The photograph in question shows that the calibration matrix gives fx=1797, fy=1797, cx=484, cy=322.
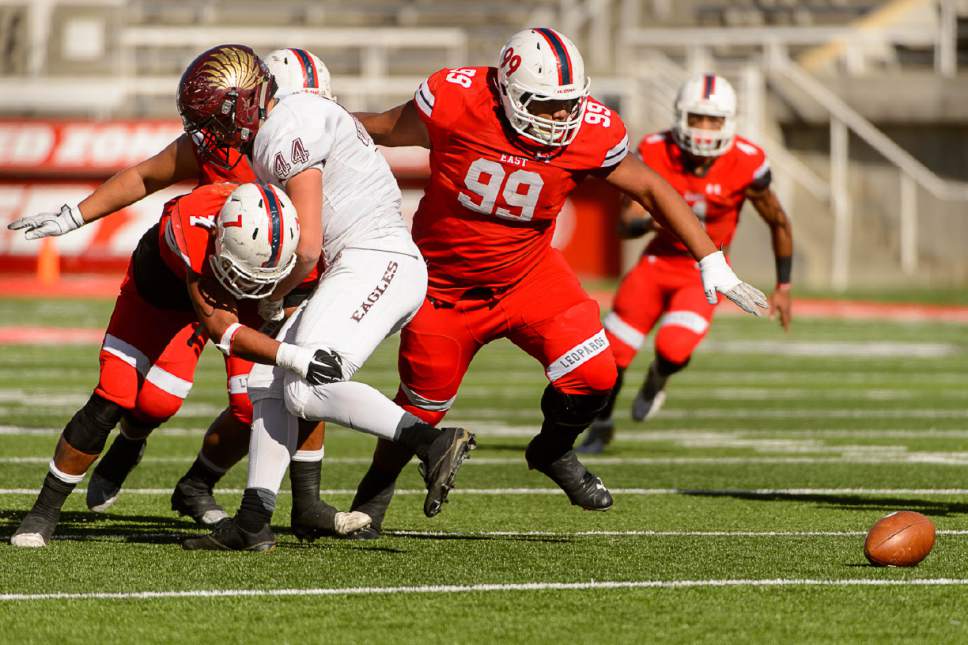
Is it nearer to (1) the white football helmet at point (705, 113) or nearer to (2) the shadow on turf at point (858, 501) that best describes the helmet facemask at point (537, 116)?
(2) the shadow on turf at point (858, 501)

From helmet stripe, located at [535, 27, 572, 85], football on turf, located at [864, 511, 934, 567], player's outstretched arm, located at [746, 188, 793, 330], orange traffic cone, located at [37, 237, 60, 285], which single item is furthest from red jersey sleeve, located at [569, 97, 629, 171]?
orange traffic cone, located at [37, 237, 60, 285]

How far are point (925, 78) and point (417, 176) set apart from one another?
7.50m

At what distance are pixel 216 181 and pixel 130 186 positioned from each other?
30cm

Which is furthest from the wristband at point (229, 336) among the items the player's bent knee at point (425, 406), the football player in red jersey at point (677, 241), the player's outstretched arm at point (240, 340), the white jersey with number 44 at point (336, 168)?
the football player in red jersey at point (677, 241)

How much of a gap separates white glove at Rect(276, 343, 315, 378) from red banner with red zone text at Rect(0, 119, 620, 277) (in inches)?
751

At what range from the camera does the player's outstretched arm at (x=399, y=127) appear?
6.11m

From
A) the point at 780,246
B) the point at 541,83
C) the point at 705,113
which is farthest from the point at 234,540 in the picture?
the point at 705,113

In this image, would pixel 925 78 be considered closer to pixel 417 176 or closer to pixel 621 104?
pixel 621 104

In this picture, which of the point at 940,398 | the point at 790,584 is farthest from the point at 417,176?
the point at 790,584

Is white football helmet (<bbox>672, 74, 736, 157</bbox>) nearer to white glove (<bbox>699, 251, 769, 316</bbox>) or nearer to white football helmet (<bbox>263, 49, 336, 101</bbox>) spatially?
white football helmet (<bbox>263, 49, 336, 101</bbox>)

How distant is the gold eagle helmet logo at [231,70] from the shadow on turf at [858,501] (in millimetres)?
2635

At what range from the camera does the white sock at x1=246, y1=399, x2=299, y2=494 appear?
5484 mm

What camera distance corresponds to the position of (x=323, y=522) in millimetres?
5648

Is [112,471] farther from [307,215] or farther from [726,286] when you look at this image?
[726,286]
